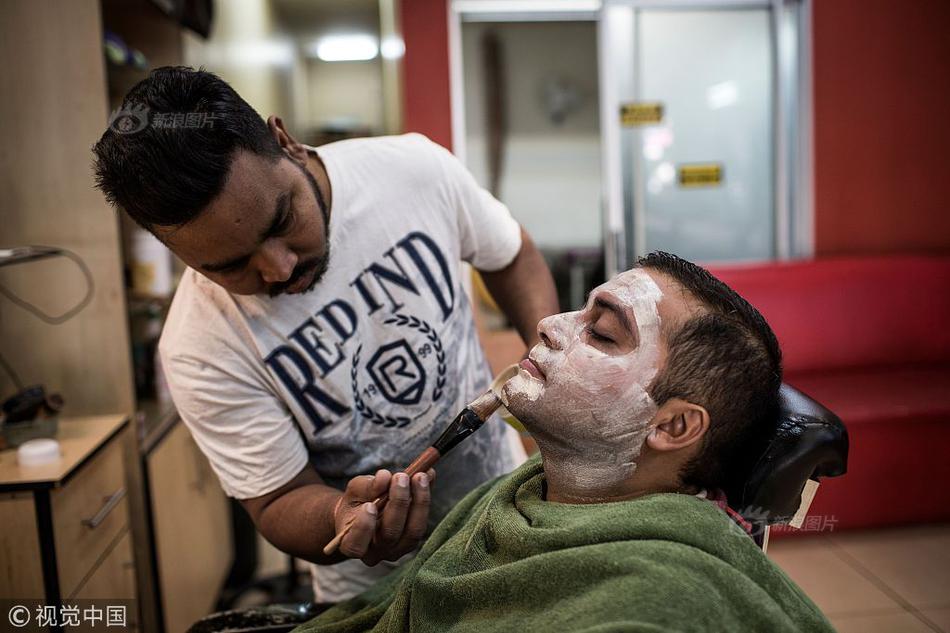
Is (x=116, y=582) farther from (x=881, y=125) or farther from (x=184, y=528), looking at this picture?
(x=881, y=125)

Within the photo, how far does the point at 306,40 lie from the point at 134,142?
4.05 meters

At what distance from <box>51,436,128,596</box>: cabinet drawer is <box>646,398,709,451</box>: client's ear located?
124 centimetres

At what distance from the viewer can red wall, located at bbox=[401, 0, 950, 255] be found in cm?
371

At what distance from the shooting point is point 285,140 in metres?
1.18

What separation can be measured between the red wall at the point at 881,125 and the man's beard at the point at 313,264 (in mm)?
3377

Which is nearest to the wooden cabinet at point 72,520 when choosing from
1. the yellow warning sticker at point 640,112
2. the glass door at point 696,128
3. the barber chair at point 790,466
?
the barber chair at point 790,466

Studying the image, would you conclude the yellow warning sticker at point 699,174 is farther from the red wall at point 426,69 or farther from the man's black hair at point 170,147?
the man's black hair at point 170,147

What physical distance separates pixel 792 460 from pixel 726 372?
0.14 metres

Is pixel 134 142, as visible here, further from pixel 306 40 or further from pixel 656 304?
pixel 306 40

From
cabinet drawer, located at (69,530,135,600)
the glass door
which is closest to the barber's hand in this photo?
cabinet drawer, located at (69,530,135,600)

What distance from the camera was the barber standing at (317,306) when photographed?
100 centimetres

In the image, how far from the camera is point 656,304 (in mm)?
1035

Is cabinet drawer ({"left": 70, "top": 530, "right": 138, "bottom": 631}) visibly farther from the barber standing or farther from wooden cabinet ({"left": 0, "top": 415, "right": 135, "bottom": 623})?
the barber standing

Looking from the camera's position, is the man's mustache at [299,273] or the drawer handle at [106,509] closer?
the man's mustache at [299,273]
